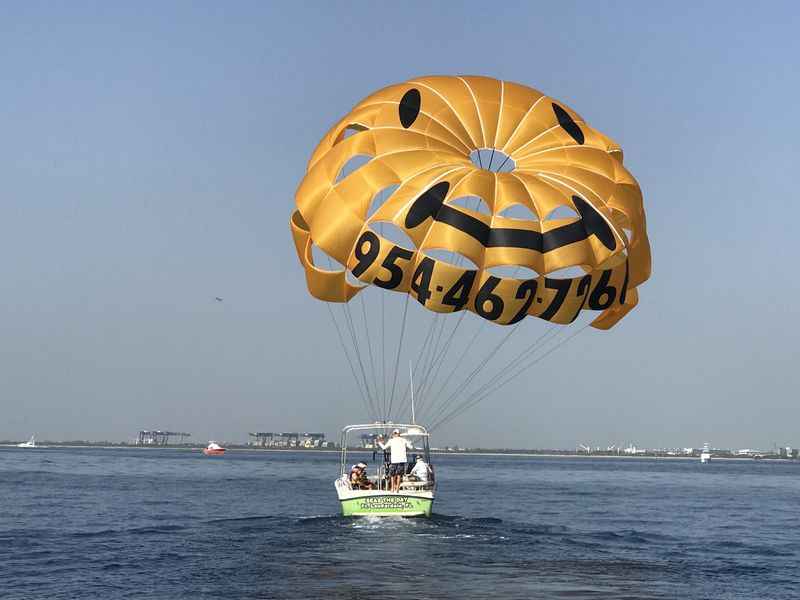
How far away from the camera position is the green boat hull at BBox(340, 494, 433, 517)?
30.3 metres

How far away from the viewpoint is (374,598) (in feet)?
63.9

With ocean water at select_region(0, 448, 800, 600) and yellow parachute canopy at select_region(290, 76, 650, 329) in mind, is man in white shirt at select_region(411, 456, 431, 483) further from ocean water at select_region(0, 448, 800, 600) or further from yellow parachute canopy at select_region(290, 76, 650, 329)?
yellow parachute canopy at select_region(290, 76, 650, 329)

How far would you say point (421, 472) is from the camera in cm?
3153

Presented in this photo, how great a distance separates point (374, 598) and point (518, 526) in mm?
16482

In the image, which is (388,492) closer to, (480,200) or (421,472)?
(421,472)

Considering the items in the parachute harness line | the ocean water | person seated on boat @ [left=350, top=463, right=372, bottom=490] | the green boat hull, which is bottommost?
the ocean water

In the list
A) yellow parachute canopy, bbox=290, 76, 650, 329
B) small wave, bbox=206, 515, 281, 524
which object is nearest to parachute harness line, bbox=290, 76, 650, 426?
yellow parachute canopy, bbox=290, 76, 650, 329

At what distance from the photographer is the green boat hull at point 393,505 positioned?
3031 cm

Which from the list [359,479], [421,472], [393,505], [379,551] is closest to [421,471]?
[421,472]

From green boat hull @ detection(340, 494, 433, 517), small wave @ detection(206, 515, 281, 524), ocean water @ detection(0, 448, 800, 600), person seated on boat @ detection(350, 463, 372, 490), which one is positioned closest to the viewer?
ocean water @ detection(0, 448, 800, 600)

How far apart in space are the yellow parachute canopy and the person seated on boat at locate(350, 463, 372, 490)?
7923 mm

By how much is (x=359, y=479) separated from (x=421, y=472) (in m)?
2.02

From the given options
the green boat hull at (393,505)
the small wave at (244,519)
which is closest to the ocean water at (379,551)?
the small wave at (244,519)

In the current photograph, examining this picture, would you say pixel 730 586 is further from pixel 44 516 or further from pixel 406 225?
pixel 44 516
